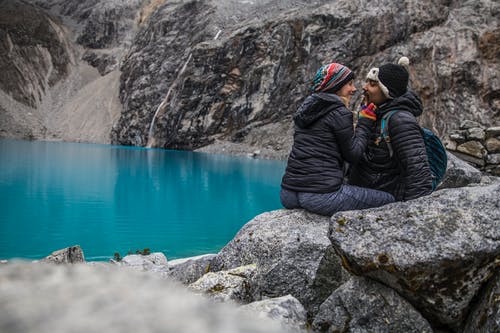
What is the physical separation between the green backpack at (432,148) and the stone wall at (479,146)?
37.2 ft

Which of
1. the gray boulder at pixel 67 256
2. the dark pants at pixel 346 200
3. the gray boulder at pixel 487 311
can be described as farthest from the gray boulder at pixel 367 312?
the gray boulder at pixel 67 256

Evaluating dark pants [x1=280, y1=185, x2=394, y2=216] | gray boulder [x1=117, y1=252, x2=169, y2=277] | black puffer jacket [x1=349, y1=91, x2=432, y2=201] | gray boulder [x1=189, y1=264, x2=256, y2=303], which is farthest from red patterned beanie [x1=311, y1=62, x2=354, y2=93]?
gray boulder [x1=117, y1=252, x2=169, y2=277]

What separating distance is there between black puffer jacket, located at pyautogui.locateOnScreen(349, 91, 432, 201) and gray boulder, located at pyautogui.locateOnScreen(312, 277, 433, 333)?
5.22 feet

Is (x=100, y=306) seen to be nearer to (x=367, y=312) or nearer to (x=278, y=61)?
(x=367, y=312)

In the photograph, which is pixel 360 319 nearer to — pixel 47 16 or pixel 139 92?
pixel 139 92

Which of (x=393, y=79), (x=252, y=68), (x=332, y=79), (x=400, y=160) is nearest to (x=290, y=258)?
(x=400, y=160)

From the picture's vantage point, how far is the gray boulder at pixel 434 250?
2.95 meters

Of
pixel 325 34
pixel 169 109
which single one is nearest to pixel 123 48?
pixel 169 109

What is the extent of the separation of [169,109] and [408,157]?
59544mm

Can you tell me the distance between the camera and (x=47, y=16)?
92.3 metres

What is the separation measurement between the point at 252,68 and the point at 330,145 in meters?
53.0

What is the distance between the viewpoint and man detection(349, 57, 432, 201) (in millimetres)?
4320

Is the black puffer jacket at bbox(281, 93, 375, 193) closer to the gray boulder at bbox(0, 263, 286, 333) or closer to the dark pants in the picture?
the dark pants

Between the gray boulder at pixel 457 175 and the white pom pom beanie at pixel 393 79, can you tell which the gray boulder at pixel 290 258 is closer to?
the white pom pom beanie at pixel 393 79
